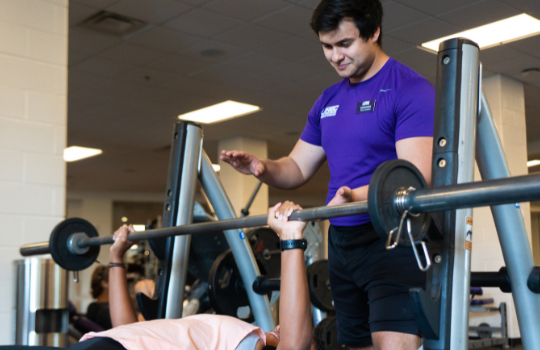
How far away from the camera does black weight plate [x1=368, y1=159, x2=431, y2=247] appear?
98cm

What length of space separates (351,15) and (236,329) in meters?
0.88

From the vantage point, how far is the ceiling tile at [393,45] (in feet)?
15.6

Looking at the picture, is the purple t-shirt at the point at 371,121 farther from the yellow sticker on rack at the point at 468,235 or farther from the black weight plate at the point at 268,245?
the black weight plate at the point at 268,245

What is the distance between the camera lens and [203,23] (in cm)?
444

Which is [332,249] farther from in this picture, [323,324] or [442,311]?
[323,324]

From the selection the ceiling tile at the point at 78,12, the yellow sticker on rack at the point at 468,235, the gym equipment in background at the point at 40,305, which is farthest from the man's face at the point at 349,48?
the ceiling tile at the point at 78,12

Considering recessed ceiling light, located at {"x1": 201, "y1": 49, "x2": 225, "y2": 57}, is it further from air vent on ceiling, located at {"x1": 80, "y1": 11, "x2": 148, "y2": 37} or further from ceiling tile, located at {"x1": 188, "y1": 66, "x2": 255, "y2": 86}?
air vent on ceiling, located at {"x1": 80, "y1": 11, "x2": 148, "y2": 37}

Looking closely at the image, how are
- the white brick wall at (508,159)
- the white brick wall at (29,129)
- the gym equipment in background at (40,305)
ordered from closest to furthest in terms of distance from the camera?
the gym equipment in background at (40,305), the white brick wall at (29,129), the white brick wall at (508,159)

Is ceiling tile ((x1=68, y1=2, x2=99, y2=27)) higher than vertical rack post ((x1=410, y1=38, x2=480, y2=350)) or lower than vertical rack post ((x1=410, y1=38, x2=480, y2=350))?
higher

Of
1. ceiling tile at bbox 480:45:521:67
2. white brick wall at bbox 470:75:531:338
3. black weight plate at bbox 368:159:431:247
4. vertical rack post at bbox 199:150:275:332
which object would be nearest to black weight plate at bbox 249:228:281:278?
vertical rack post at bbox 199:150:275:332

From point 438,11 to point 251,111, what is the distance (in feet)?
10.2

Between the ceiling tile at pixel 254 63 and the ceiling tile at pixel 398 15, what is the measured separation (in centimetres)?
116

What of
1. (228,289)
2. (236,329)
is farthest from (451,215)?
(228,289)

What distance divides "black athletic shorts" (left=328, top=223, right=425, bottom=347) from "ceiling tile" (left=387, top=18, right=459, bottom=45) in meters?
3.28
